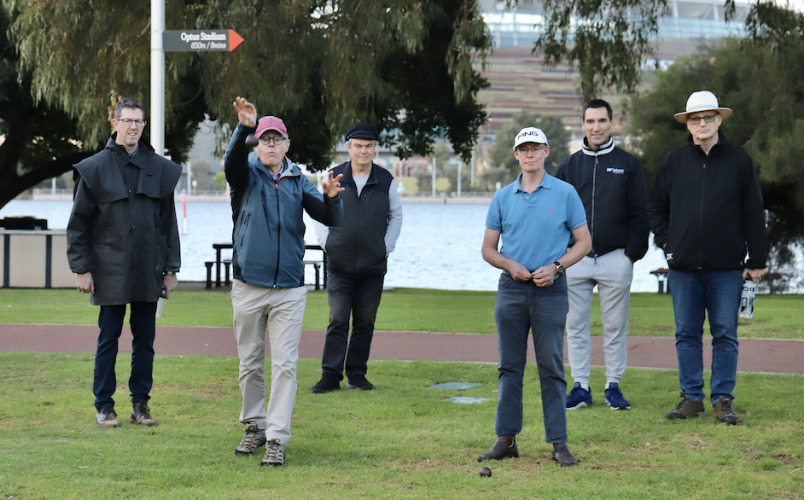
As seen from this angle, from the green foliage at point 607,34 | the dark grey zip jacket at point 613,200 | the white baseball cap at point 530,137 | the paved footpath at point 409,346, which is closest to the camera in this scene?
the white baseball cap at point 530,137

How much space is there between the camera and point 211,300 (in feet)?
55.5

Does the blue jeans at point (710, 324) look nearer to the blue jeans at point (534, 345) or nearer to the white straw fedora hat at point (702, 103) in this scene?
the white straw fedora hat at point (702, 103)

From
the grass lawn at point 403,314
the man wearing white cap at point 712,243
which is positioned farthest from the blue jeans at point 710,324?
the grass lawn at point 403,314

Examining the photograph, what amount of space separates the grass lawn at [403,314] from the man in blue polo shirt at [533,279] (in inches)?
256

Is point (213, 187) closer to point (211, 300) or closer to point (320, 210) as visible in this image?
point (211, 300)

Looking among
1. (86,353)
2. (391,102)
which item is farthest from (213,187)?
(86,353)

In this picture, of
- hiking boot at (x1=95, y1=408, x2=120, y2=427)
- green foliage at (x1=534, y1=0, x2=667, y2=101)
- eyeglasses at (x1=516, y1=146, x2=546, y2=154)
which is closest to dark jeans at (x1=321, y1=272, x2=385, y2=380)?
hiking boot at (x1=95, y1=408, x2=120, y2=427)

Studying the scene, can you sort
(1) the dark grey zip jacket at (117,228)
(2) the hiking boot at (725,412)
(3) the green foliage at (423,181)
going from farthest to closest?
(3) the green foliage at (423,181) < (2) the hiking boot at (725,412) < (1) the dark grey zip jacket at (117,228)

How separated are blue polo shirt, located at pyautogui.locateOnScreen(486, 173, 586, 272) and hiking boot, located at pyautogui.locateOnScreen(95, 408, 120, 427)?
296 centimetres

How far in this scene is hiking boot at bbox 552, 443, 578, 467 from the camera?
5668 millimetres

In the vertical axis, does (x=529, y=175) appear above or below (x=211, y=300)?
above

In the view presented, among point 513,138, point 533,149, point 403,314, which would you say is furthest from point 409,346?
point 513,138

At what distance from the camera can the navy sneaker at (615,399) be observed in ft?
24.0

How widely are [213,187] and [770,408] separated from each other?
356 feet
